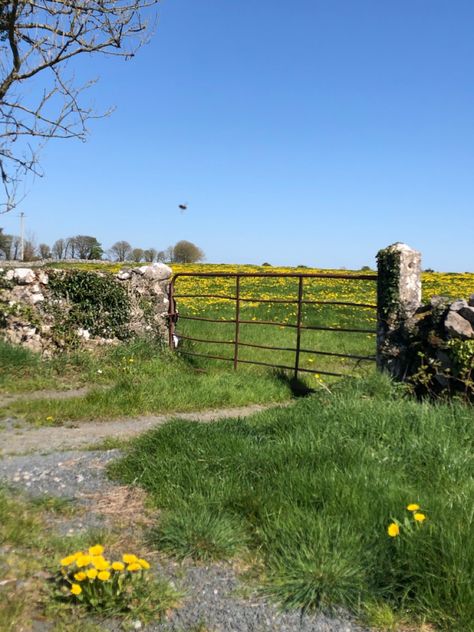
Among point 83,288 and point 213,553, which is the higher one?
point 83,288

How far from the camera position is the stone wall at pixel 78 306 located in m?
9.77

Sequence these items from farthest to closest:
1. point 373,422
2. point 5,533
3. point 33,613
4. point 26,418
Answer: point 26,418, point 373,422, point 5,533, point 33,613

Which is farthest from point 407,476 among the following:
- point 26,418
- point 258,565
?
point 26,418

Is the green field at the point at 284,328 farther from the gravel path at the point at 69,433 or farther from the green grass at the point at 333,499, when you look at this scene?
the green grass at the point at 333,499

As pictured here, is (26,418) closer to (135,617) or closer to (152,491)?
(152,491)

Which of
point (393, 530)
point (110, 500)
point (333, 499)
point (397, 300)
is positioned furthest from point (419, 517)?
point (397, 300)

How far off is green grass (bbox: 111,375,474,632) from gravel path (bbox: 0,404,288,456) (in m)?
0.97

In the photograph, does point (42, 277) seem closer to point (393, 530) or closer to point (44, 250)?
point (393, 530)

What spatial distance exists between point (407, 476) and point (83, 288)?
7.85 metres

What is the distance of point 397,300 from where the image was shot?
710 centimetres

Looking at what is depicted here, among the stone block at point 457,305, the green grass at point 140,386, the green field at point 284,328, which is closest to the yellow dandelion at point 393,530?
the stone block at point 457,305

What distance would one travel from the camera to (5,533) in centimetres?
325

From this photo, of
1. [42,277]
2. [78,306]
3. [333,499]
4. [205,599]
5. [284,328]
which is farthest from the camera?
[284,328]

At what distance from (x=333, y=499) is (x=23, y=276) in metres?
8.06
